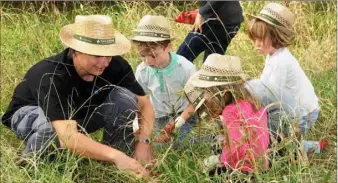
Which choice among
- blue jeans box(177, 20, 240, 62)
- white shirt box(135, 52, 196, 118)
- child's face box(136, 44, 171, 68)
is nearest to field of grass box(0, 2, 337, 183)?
blue jeans box(177, 20, 240, 62)

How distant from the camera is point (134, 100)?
3.15 meters

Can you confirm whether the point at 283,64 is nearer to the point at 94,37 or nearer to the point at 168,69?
the point at 168,69

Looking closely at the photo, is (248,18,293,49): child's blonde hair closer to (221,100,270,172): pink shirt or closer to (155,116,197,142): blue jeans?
(155,116,197,142): blue jeans

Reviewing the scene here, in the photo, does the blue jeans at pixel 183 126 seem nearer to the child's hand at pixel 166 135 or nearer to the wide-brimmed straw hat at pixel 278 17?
the child's hand at pixel 166 135

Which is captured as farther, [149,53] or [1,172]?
[149,53]

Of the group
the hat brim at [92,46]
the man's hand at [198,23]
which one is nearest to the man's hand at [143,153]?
the hat brim at [92,46]

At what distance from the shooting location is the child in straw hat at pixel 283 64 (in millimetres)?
3232

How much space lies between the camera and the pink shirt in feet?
8.37

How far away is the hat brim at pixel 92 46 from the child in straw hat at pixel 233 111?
389 millimetres

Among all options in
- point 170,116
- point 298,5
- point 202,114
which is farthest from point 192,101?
point 298,5

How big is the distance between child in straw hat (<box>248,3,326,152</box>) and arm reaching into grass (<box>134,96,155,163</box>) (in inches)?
24.6

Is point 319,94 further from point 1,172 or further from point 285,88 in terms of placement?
point 1,172

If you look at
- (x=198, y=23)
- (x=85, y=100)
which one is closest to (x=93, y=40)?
(x=85, y=100)

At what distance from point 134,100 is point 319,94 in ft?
4.09
